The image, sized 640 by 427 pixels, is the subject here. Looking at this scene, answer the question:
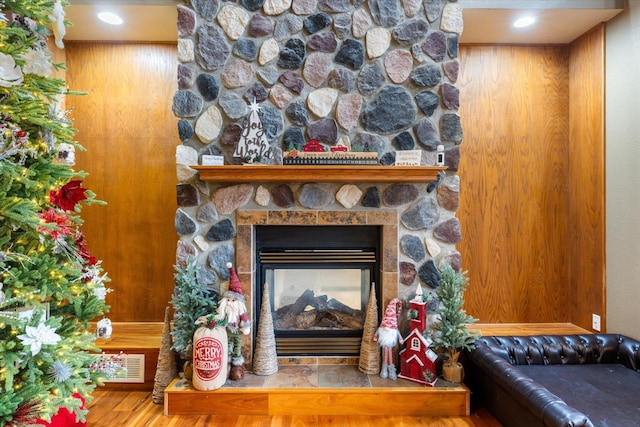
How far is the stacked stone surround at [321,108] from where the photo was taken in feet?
8.97

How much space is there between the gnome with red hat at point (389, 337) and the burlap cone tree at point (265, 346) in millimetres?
720

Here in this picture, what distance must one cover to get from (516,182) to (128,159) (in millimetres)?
3498

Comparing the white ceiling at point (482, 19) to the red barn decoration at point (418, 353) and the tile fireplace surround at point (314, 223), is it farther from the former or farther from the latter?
the red barn decoration at point (418, 353)

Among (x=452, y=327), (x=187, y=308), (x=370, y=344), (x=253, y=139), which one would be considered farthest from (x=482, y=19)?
(x=187, y=308)

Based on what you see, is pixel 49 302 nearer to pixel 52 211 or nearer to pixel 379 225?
pixel 52 211

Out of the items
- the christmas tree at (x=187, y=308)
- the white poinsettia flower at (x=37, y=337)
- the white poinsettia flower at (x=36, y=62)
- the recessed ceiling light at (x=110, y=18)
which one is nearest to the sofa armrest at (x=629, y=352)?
the christmas tree at (x=187, y=308)

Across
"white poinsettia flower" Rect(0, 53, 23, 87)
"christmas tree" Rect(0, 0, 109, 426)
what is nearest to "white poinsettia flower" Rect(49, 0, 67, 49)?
"christmas tree" Rect(0, 0, 109, 426)

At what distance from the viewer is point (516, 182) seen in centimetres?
348

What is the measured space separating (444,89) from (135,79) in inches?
104

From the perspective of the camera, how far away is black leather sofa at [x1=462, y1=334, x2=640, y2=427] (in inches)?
76.6

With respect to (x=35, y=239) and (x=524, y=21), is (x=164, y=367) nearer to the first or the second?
(x=35, y=239)

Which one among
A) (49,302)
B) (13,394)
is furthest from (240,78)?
(13,394)

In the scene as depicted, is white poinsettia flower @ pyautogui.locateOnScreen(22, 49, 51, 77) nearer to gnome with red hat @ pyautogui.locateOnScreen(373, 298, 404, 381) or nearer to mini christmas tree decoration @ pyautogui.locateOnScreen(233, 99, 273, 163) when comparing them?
mini christmas tree decoration @ pyautogui.locateOnScreen(233, 99, 273, 163)

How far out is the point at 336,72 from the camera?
2.75 m
